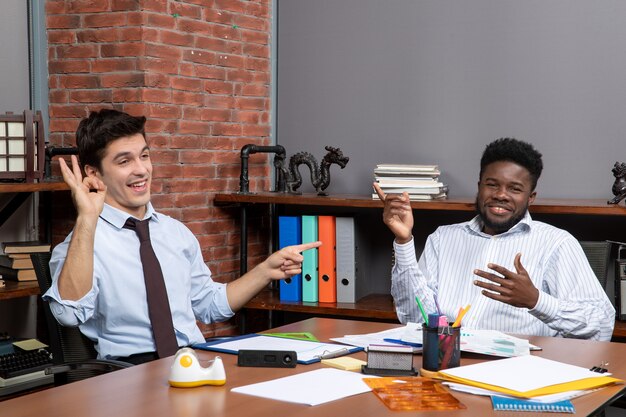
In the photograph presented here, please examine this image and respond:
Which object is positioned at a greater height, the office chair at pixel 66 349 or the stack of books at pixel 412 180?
the stack of books at pixel 412 180

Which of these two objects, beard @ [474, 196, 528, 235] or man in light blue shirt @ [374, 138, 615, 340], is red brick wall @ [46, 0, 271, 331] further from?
beard @ [474, 196, 528, 235]

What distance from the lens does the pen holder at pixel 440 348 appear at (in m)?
2.06

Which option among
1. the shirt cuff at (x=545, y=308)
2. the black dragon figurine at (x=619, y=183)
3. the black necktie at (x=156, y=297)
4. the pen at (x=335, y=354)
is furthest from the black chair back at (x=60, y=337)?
the black dragon figurine at (x=619, y=183)

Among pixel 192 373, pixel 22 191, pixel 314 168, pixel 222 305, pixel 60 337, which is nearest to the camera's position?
pixel 192 373

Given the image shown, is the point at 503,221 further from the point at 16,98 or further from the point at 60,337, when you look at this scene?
the point at 16,98

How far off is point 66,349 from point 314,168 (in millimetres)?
1834

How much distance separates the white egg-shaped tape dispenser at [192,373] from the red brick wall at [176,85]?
Answer: 197 cm

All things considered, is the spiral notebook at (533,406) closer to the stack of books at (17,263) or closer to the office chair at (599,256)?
the office chair at (599,256)

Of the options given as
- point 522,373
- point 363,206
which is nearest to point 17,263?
point 363,206

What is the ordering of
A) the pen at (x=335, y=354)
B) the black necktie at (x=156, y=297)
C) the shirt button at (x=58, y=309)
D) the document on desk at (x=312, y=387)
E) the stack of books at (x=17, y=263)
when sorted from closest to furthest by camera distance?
the document on desk at (x=312, y=387) < the pen at (x=335, y=354) < the shirt button at (x=58, y=309) < the black necktie at (x=156, y=297) < the stack of books at (x=17, y=263)

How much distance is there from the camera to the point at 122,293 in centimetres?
271

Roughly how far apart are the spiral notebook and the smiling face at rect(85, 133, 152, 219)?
144cm

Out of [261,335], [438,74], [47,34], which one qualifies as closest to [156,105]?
[47,34]

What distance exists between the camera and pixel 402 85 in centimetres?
425
